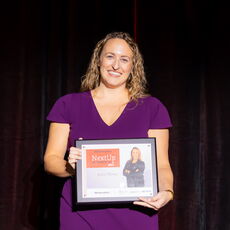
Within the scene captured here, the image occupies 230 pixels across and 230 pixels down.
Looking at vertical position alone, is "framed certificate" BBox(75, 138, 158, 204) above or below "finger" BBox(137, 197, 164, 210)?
above

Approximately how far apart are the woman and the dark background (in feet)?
2.17

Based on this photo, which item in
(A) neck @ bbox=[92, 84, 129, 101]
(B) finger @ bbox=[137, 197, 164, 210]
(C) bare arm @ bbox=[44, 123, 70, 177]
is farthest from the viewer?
(A) neck @ bbox=[92, 84, 129, 101]

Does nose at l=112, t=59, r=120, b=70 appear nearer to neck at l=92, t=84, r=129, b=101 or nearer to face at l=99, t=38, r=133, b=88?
face at l=99, t=38, r=133, b=88

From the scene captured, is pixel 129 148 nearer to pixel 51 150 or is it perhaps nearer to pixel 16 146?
pixel 51 150

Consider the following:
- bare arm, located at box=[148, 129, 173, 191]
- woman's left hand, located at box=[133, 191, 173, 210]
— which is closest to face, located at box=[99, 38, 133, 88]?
bare arm, located at box=[148, 129, 173, 191]

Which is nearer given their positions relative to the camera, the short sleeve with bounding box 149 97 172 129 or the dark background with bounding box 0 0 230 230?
the short sleeve with bounding box 149 97 172 129

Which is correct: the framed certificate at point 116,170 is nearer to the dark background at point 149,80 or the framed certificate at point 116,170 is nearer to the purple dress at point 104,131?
the purple dress at point 104,131

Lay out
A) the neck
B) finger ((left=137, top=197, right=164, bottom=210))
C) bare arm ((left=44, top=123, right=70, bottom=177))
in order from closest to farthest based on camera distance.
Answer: finger ((left=137, top=197, right=164, bottom=210)), bare arm ((left=44, top=123, right=70, bottom=177)), the neck

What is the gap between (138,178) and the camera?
1396 millimetres

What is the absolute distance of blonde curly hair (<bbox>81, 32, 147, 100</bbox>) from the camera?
1.64 metres

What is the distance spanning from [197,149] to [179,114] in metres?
0.22

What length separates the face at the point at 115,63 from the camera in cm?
157

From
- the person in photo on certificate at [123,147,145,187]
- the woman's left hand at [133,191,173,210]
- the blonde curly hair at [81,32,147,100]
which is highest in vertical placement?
the blonde curly hair at [81,32,147,100]

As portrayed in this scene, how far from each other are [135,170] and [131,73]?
47 cm
